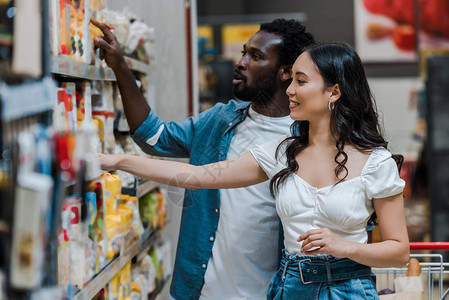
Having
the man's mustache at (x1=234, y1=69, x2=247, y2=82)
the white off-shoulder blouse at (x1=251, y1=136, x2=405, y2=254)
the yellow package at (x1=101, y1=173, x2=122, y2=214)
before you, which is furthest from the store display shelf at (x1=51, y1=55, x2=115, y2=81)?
the white off-shoulder blouse at (x1=251, y1=136, x2=405, y2=254)

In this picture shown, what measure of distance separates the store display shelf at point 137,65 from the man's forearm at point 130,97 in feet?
1.04

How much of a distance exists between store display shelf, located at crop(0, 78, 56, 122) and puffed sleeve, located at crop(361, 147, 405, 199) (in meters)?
0.88

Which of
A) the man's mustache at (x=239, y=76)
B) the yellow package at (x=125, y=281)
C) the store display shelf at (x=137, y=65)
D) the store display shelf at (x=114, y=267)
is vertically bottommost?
the yellow package at (x=125, y=281)

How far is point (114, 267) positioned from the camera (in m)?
2.05

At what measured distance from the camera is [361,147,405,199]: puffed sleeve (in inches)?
57.9

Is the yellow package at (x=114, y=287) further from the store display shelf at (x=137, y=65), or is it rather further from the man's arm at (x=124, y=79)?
the store display shelf at (x=137, y=65)

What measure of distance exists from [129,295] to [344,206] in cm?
121

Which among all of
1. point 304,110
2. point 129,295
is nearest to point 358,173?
point 304,110

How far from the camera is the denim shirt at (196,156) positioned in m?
1.89

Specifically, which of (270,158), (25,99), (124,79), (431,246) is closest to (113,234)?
(124,79)

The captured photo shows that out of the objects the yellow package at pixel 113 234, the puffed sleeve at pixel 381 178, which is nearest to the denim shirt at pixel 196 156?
the yellow package at pixel 113 234

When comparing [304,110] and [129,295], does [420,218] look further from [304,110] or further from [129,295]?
[304,110]

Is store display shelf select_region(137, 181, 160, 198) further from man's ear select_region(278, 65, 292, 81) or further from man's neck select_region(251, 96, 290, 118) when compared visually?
man's ear select_region(278, 65, 292, 81)

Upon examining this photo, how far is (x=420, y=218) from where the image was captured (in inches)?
195
